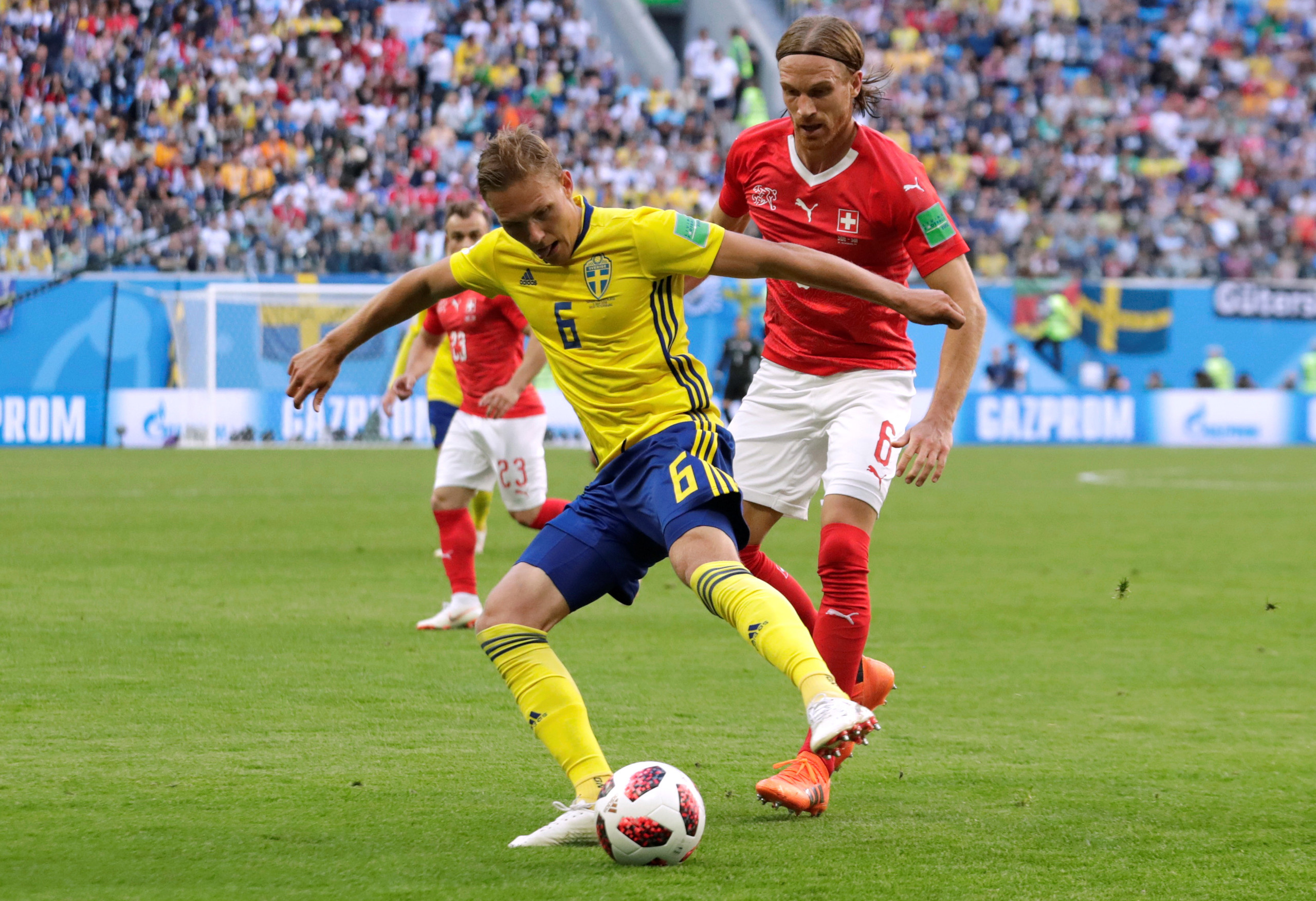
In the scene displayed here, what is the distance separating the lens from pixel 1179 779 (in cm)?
475

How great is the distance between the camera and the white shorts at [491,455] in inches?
340

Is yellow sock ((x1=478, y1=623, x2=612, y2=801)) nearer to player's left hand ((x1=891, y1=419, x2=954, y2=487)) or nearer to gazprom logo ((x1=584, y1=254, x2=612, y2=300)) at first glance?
gazprom logo ((x1=584, y1=254, x2=612, y2=300))

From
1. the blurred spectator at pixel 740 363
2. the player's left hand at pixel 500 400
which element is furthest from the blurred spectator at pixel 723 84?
the player's left hand at pixel 500 400

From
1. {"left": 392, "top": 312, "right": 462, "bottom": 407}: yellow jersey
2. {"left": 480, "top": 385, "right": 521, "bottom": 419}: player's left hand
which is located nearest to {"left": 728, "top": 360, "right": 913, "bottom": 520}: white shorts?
{"left": 480, "top": 385, "right": 521, "bottom": 419}: player's left hand

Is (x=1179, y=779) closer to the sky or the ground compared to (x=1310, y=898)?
closer to the ground

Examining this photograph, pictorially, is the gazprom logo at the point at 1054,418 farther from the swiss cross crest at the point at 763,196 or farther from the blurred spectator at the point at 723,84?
the swiss cross crest at the point at 763,196

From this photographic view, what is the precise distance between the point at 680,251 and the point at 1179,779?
7.19 ft

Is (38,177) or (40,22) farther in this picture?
(40,22)

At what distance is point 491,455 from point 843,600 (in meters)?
4.22

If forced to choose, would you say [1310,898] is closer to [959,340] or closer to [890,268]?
[959,340]

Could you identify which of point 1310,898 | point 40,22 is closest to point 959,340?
point 1310,898

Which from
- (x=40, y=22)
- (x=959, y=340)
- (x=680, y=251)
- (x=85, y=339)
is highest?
(x=680, y=251)

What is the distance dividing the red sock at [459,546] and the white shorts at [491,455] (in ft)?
0.68

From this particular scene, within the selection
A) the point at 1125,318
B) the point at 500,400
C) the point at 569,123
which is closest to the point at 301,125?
the point at 569,123
